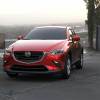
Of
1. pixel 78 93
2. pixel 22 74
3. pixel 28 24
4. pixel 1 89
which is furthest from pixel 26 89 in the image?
pixel 28 24

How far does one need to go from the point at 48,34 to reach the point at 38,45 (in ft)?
5.09

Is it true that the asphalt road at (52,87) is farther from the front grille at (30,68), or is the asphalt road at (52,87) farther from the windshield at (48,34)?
the windshield at (48,34)

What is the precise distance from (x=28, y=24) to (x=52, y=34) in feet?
41.8

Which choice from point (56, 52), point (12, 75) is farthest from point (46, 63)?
point (12, 75)

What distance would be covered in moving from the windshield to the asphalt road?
122 centimetres

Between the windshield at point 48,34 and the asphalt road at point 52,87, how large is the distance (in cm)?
122

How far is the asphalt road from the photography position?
35.4ft

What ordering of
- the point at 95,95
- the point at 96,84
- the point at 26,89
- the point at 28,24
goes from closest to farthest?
the point at 95,95
the point at 26,89
the point at 96,84
the point at 28,24

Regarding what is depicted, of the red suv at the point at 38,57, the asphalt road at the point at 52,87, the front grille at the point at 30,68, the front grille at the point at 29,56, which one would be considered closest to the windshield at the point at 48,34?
the red suv at the point at 38,57

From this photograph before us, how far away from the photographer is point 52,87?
12.2 m

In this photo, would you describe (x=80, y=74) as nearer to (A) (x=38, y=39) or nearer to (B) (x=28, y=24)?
(A) (x=38, y=39)

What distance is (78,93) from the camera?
11180 mm

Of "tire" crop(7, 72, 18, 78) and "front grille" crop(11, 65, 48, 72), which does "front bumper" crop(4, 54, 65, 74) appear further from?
"tire" crop(7, 72, 18, 78)

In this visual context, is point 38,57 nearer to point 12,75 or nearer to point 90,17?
point 12,75
